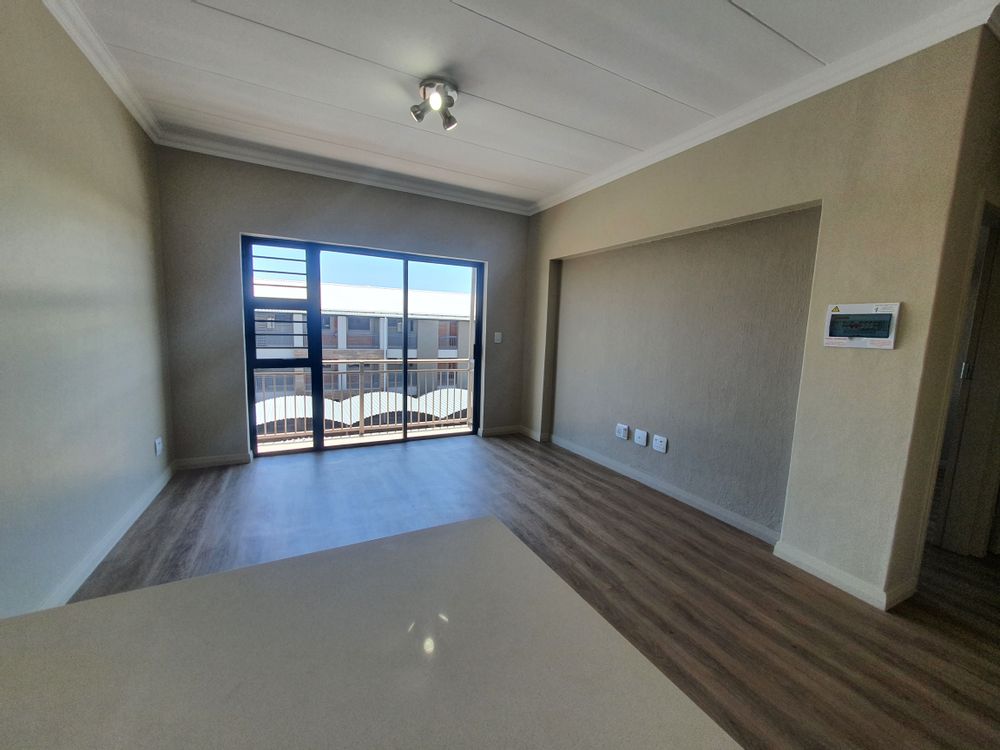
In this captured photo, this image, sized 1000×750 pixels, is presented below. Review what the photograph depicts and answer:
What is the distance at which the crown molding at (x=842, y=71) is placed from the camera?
1.66 meters

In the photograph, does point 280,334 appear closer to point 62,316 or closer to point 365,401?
point 365,401

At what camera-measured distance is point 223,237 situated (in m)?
3.35

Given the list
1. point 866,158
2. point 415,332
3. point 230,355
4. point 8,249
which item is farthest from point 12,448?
point 866,158

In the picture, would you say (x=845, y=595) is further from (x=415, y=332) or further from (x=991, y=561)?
(x=415, y=332)

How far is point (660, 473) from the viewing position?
3.36m

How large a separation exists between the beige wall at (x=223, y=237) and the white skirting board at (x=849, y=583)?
12.9 feet

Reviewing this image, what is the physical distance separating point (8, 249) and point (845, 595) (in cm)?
405

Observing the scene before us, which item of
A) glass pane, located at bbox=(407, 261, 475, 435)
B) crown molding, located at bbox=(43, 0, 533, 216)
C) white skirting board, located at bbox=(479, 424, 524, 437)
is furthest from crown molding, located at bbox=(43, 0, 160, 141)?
white skirting board, located at bbox=(479, 424, 524, 437)

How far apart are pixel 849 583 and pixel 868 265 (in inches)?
64.5

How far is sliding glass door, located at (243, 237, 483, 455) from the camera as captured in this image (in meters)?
3.72

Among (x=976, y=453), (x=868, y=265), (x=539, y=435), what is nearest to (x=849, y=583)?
(x=976, y=453)

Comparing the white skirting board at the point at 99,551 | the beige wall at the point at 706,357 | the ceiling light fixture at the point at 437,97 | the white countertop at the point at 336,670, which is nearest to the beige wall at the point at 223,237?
the white skirting board at the point at 99,551

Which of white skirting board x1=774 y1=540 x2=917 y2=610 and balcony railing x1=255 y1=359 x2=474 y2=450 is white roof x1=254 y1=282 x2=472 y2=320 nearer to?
balcony railing x1=255 y1=359 x2=474 y2=450

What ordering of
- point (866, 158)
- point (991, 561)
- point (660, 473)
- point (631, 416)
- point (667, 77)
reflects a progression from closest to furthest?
point (866, 158) < point (667, 77) < point (991, 561) < point (660, 473) < point (631, 416)
